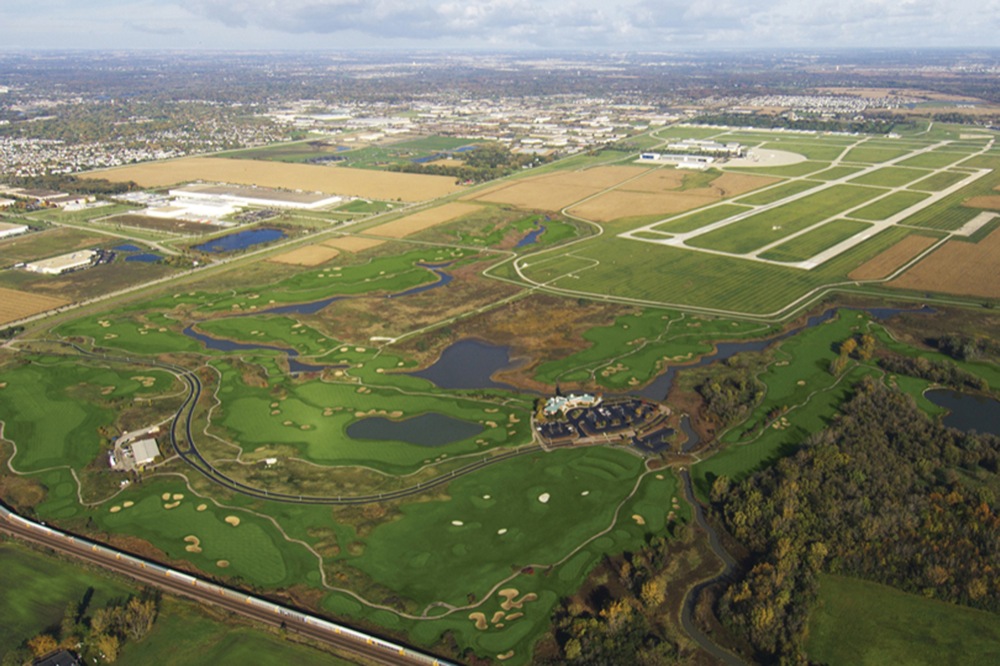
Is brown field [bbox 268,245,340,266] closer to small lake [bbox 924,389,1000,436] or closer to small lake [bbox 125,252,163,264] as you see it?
small lake [bbox 125,252,163,264]

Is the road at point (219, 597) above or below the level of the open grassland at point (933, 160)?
below

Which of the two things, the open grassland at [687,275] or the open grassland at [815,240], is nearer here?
the open grassland at [687,275]

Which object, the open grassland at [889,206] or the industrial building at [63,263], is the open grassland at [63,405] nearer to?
the industrial building at [63,263]

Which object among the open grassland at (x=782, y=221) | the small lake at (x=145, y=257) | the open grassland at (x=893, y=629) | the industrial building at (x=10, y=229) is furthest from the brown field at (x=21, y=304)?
the open grassland at (x=782, y=221)

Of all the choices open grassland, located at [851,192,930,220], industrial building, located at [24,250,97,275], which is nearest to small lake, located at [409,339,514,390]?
industrial building, located at [24,250,97,275]

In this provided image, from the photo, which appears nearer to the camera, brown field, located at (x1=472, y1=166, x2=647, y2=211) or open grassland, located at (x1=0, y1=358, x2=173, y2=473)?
open grassland, located at (x1=0, y1=358, x2=173, y2=473)

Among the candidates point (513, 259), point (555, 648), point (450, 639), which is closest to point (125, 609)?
point (450, 639)
